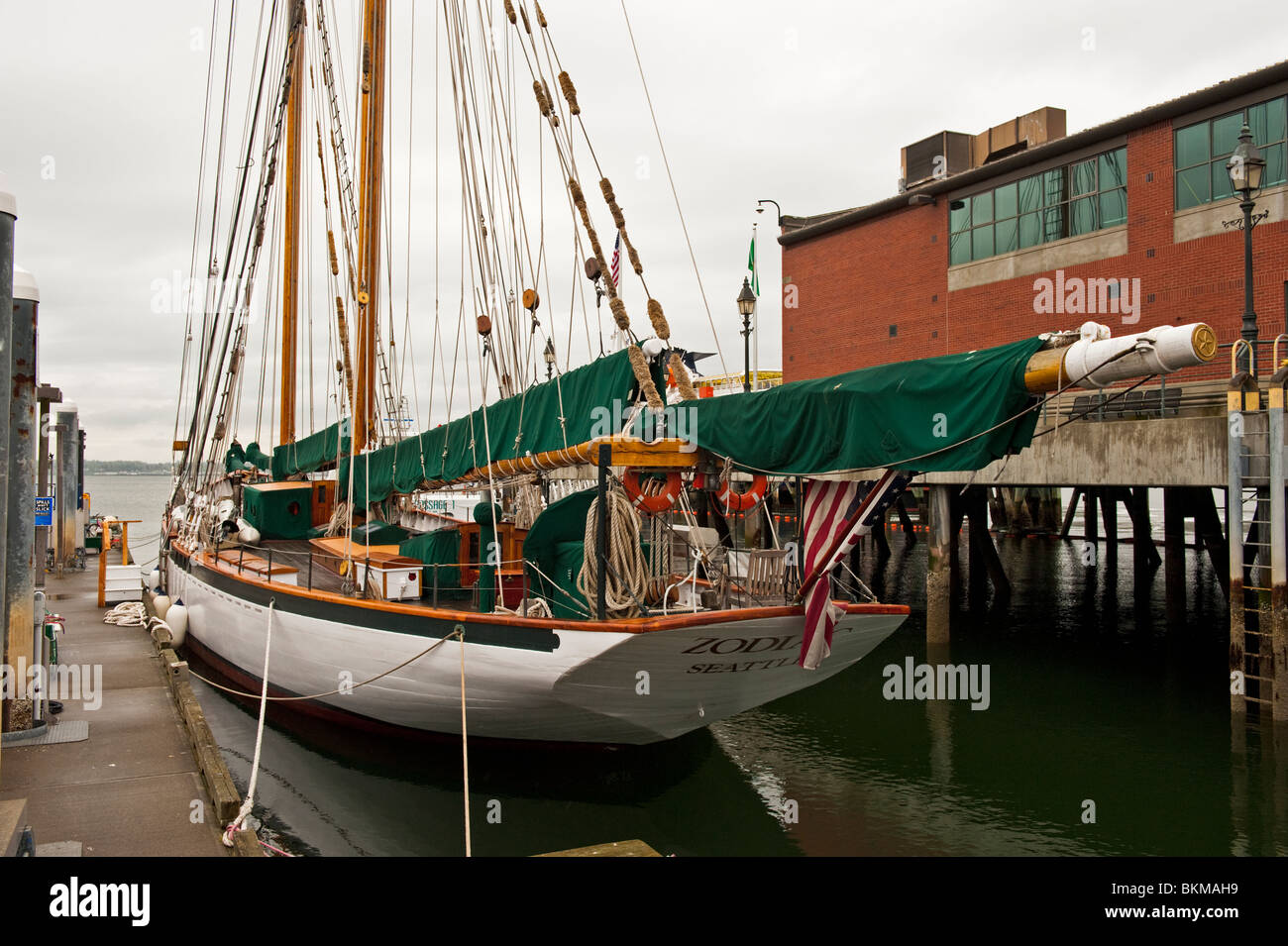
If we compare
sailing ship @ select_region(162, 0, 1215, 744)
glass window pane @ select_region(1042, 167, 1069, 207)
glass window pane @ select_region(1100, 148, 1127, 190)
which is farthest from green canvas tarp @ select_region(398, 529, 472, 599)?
glass window pane @ select_region(1042, 167, 1069, 207)

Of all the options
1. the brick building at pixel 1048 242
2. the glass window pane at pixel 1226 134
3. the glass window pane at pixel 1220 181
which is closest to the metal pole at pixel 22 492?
the brick building at pixel 1048 242

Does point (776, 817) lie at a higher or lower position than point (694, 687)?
lower

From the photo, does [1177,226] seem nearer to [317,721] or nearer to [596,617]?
[596,617]

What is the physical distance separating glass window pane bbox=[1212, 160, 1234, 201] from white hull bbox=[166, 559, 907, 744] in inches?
832

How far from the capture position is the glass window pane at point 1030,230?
30.5 m

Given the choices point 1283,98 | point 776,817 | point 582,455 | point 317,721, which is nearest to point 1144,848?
point 776,817

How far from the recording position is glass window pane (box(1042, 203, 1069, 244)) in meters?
29.8

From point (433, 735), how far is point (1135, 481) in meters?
11.9

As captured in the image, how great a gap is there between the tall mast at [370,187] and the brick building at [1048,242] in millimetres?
18303

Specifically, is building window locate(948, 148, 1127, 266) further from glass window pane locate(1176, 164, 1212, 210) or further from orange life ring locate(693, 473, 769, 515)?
orange life ring locate(693, 473, 769, 515)

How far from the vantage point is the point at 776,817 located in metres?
11.1

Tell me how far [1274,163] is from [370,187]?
22.7 metres

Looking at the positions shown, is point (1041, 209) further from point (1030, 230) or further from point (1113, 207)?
point (1113, 207)
